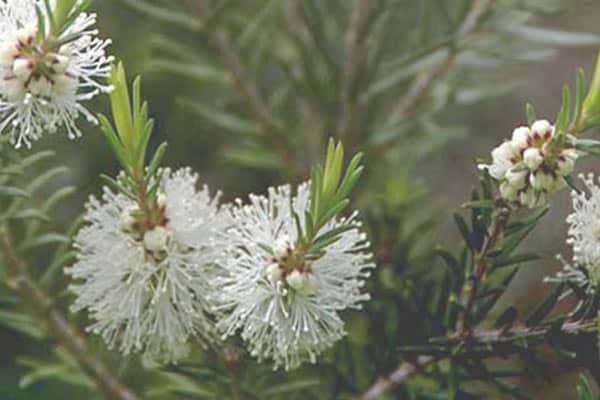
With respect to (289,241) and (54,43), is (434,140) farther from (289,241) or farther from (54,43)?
(54,43)

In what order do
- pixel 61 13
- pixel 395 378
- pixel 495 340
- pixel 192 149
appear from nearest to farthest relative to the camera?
pixel 61 13 < pixel 495 340 < pixel 395 378 < pixel 192 149

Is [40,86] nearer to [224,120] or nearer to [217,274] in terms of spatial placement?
[217,274]

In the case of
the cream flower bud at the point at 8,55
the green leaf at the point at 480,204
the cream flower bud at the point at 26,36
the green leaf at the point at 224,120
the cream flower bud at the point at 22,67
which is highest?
the green leaf at the point at 224,120

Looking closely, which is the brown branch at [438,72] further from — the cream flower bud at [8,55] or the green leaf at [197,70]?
the cream flower bud at [8,55]

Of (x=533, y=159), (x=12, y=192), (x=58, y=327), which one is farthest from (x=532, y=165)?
(x=58, y=327)

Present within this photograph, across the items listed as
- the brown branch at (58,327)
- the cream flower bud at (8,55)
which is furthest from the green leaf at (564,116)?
the brown branch at (58,327)

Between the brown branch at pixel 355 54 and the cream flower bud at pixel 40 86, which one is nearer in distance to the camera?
the cream flower bud at pixel 40 86
